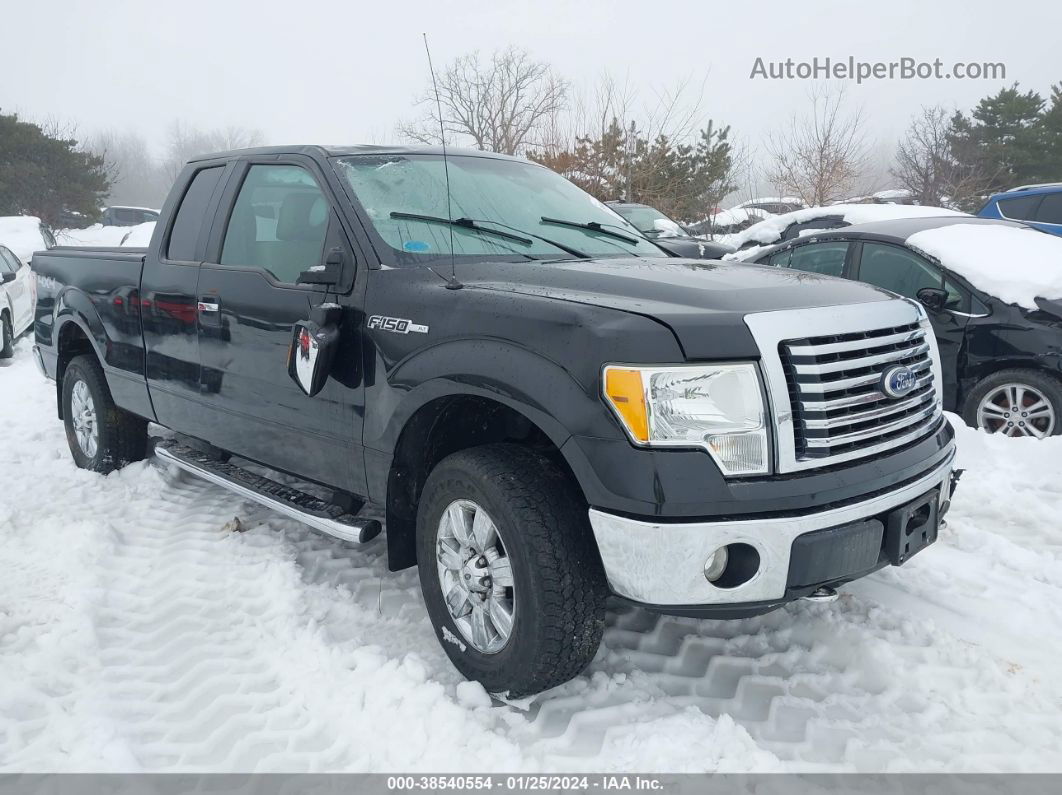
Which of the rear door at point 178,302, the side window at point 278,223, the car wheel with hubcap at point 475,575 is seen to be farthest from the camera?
the rear door at point 178,302

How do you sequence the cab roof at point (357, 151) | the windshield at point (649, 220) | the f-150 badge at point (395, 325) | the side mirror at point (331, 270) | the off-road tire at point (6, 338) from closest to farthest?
the f-150 badge at point (395, 325), the side mirror at point (331, 270), the cab roof at point (357, 151), the off-road tire at point (6, 338), the windshield at point (649, 220)

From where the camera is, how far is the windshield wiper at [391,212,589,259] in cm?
329

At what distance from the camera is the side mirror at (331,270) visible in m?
3.05

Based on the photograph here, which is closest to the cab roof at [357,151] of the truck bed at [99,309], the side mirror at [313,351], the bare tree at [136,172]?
the side mirror at [313,351]

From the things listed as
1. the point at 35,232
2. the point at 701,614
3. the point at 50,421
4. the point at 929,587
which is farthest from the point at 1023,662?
the point at 35,232

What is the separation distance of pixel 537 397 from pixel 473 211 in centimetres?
133

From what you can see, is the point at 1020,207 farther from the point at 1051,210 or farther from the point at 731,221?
the point at 731,221

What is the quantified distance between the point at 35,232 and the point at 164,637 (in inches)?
644

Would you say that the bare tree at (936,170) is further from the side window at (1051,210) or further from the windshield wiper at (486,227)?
the windshield wiper at (486,227)

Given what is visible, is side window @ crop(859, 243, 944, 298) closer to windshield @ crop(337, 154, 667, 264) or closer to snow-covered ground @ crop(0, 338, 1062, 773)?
snow-covered ground @ crop(0, 338, 1062, 773)

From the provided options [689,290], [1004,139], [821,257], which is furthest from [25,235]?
[1004,139]

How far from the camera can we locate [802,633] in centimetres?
308

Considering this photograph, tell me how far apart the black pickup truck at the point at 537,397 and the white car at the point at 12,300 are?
8125 millimetres

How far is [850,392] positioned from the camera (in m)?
2.43
